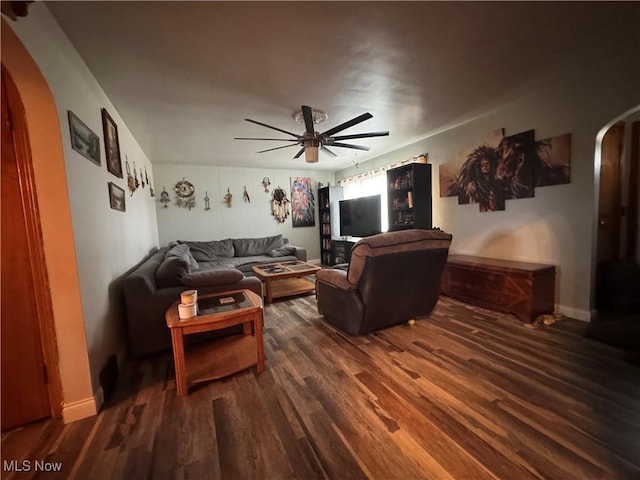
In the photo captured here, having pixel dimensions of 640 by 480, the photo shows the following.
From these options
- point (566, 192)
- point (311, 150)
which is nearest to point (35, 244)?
point (311, 150)

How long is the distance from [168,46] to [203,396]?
241cm

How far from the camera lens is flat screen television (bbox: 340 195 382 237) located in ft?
16.5

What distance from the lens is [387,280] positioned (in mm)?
2273

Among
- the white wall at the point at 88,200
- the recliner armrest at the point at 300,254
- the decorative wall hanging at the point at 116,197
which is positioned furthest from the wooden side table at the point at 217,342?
the recliner armrest at the point at 300,254

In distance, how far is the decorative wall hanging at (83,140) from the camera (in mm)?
1586

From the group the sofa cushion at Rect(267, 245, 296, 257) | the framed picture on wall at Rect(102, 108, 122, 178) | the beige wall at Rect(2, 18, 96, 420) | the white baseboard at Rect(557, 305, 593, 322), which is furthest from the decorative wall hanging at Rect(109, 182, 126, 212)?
the white baseboard at Rect(557, 305, 593, 322)

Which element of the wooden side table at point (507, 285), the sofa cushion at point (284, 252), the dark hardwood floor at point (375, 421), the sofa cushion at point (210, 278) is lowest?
the dark hardwood floor at point (375, 421)

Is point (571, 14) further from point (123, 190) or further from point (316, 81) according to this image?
point (123, 190)

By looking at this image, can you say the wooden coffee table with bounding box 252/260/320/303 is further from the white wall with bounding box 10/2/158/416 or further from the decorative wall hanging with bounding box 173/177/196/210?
the decorative wall hanging with bounding box 173/177/196/210

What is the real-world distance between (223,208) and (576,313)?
19.3ft

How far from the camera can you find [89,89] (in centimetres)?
200

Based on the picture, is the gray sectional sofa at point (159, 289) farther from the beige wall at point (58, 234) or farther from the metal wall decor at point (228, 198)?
the metal wall decor at point (228, 198)

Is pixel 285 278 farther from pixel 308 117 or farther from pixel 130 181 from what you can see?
pixel 130 181

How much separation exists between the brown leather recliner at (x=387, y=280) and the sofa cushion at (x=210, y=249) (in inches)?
125
